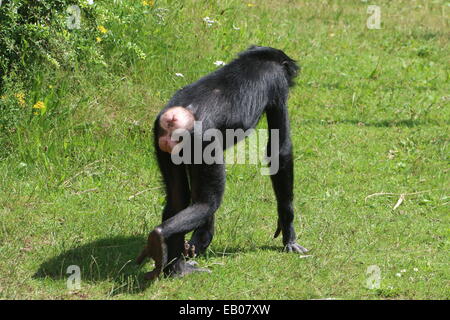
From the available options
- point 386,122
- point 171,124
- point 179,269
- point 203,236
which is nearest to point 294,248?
point 203,236

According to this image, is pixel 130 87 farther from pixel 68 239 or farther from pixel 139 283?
pixel 139 283

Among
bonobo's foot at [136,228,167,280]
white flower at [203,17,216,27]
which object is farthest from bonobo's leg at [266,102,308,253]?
white flower at [203,17,216,27]

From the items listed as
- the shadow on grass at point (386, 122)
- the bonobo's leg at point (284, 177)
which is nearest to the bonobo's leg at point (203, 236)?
the bonobo's leg at point (284, 177)

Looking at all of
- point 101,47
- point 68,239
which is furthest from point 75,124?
point 68,239

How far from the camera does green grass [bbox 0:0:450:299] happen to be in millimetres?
5223

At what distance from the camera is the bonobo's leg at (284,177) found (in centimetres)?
565

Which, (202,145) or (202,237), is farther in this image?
(202,237)

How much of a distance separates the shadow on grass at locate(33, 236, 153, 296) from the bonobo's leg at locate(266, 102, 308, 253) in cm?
108

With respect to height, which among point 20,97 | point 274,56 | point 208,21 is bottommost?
point 20,97

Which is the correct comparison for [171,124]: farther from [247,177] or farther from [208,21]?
[208,21]

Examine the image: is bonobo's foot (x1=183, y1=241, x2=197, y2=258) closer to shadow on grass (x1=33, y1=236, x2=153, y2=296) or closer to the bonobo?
the bonobo

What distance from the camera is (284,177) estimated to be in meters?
5.73

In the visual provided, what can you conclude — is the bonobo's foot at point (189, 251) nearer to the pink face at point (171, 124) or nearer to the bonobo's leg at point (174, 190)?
the bonobo's leg at point (174, 190)

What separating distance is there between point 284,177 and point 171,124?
4.11 ft
